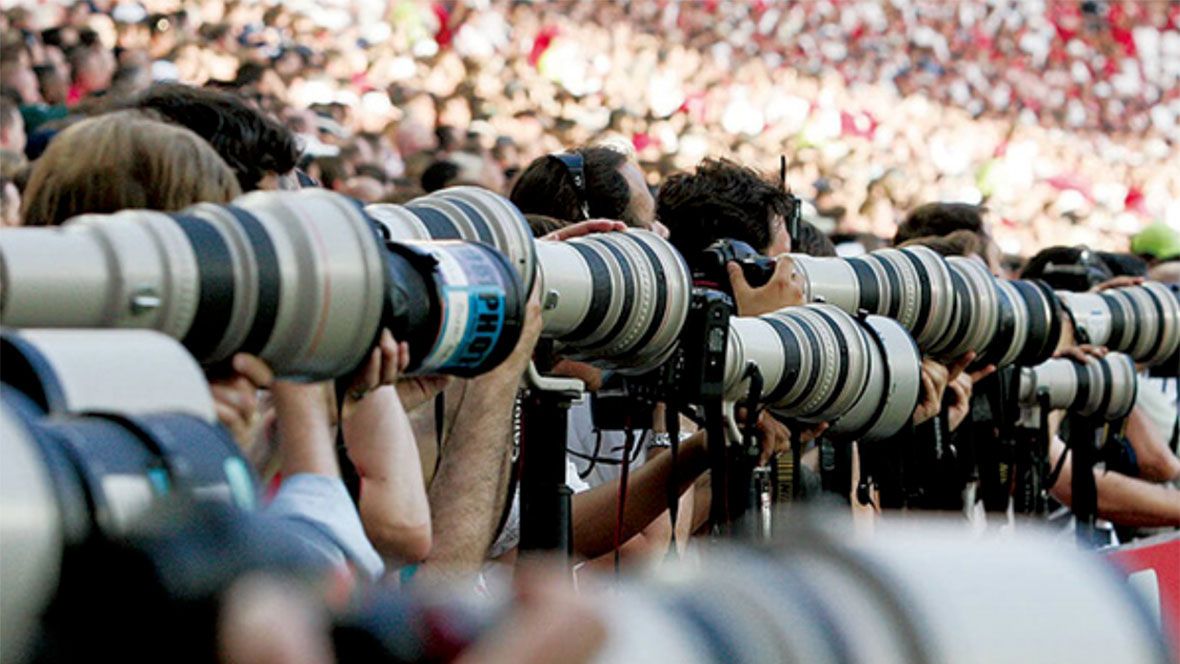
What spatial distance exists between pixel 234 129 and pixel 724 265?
2.96 feet

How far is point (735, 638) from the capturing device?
32.1 inches

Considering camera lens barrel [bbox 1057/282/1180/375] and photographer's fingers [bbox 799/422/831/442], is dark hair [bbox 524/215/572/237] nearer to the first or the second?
photographer's fingers [bbox 799/422/831/442]

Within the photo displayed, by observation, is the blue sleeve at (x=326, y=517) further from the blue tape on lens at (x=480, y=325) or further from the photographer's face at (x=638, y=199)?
the photographer's face at (x=638, y=199)

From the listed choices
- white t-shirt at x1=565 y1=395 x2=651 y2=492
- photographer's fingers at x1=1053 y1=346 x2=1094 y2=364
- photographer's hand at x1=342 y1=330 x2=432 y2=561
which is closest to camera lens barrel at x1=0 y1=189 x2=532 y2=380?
photographer's hand at x1=342 y1=330 x2=432 y2=561

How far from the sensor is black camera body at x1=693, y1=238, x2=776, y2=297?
125 inches

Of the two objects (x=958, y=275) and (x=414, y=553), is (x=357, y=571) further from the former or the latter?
(x=958, y=275)

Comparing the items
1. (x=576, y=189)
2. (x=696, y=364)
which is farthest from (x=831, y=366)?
(x=576, y=189)

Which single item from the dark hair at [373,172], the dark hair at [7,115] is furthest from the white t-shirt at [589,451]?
the dark hair at [373,172]

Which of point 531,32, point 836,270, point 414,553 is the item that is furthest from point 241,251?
point 531,32

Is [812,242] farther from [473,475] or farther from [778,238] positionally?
[473,475]

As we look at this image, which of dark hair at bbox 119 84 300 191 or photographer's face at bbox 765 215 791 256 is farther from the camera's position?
photographer's face at bbox 765 215 791 256

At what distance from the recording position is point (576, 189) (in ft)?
11.1

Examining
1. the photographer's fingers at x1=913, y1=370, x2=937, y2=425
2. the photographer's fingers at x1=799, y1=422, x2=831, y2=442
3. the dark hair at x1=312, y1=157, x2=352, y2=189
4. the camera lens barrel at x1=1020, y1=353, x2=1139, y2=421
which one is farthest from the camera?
the dark hair at x1=312, y1=157, x2=352, y2=189

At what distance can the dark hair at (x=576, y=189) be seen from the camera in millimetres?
3369
